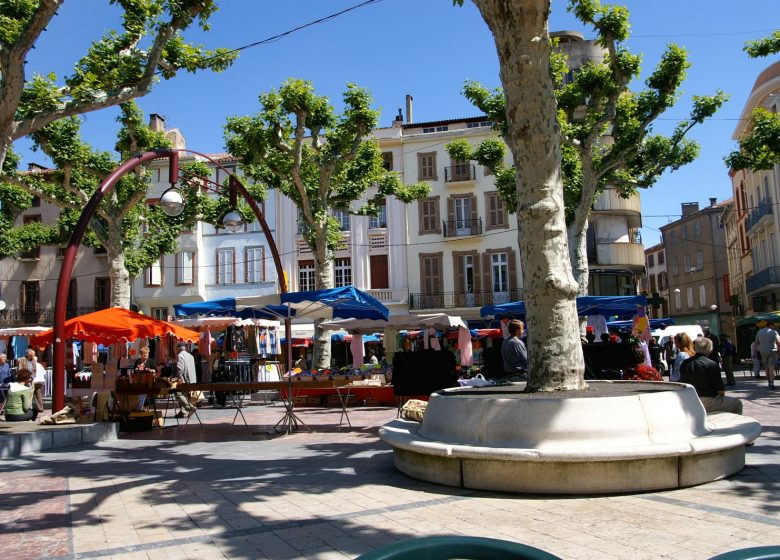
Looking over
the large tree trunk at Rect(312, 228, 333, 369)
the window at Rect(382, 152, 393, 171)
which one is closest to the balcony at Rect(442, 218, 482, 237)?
the window at Rect(382, 152, 393, 171)

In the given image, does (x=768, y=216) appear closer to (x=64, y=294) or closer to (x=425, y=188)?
(x=425, y=188)

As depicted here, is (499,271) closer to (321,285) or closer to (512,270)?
(512,270)

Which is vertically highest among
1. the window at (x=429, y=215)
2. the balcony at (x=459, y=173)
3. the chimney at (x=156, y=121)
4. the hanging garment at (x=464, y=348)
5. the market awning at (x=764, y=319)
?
the chimney at (x=156, y=121)

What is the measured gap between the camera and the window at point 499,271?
116 feet

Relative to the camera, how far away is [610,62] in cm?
1783

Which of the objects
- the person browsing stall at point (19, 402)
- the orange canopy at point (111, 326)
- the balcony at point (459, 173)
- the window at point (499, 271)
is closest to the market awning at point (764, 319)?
the window at point (499, 271)

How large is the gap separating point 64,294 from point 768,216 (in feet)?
112

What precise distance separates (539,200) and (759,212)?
3458 cm

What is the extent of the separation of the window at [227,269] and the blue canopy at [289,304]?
81.6ft

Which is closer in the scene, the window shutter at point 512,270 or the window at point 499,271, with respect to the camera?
the window shutter at point 512,270

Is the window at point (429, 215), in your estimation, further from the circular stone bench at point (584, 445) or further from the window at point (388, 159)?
the circular stone bench at point (584, 445)

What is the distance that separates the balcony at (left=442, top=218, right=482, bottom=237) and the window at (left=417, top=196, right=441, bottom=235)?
0.44m

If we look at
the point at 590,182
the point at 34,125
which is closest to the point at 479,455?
the point at 34,125

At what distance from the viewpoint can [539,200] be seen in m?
6.77
